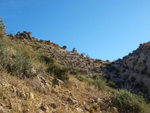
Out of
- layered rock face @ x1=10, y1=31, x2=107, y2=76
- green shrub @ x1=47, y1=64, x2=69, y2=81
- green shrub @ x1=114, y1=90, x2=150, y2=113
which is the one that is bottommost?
green shrub @ x1=114, y1=90, x2=150, y2=113

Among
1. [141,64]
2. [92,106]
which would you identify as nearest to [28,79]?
[92,106]

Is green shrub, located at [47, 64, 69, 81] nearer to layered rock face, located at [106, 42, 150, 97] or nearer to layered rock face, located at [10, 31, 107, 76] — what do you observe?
layered rock face, located at [10, 31, 107, 76]

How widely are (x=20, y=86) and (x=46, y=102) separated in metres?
0.99

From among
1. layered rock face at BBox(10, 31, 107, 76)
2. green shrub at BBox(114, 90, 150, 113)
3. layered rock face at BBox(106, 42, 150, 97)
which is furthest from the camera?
layered rock face at BBox(10, 31, 107, 76)

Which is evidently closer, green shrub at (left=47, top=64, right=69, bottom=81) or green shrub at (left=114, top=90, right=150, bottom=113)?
green shrub at (left=114, top=90, right=150, bottom=113)

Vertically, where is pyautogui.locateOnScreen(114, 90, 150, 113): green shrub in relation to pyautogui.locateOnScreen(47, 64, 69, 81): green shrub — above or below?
below

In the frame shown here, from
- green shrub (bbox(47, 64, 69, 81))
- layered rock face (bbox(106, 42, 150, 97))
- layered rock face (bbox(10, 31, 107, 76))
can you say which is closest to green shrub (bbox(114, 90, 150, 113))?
green shrub (bbox(47, 64, 69, 81))

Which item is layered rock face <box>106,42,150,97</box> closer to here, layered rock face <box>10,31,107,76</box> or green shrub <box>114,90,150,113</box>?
layered rock face <box>10,31,107,76</box>

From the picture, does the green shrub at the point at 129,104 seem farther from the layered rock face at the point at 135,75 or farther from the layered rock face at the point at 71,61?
the layered rock face at the point at 71,61

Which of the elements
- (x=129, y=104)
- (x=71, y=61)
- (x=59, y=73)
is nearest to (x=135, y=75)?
(x=71, y=61)

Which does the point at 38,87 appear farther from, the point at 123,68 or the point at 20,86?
the point at 123,68

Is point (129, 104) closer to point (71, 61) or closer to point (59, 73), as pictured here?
point (59, 73)

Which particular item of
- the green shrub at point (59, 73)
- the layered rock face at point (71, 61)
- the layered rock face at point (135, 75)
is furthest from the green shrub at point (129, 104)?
the layered rock face at point (71, 61)

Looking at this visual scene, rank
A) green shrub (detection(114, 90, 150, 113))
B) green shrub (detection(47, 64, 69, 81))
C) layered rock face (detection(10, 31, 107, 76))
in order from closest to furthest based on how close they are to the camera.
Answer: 1. green shrub (detection(114, 90, 150, 113))
2. green shrub (detection(47, 64, 69, 81))
3. layered rock face (detection(10, 31, 107, 76))
